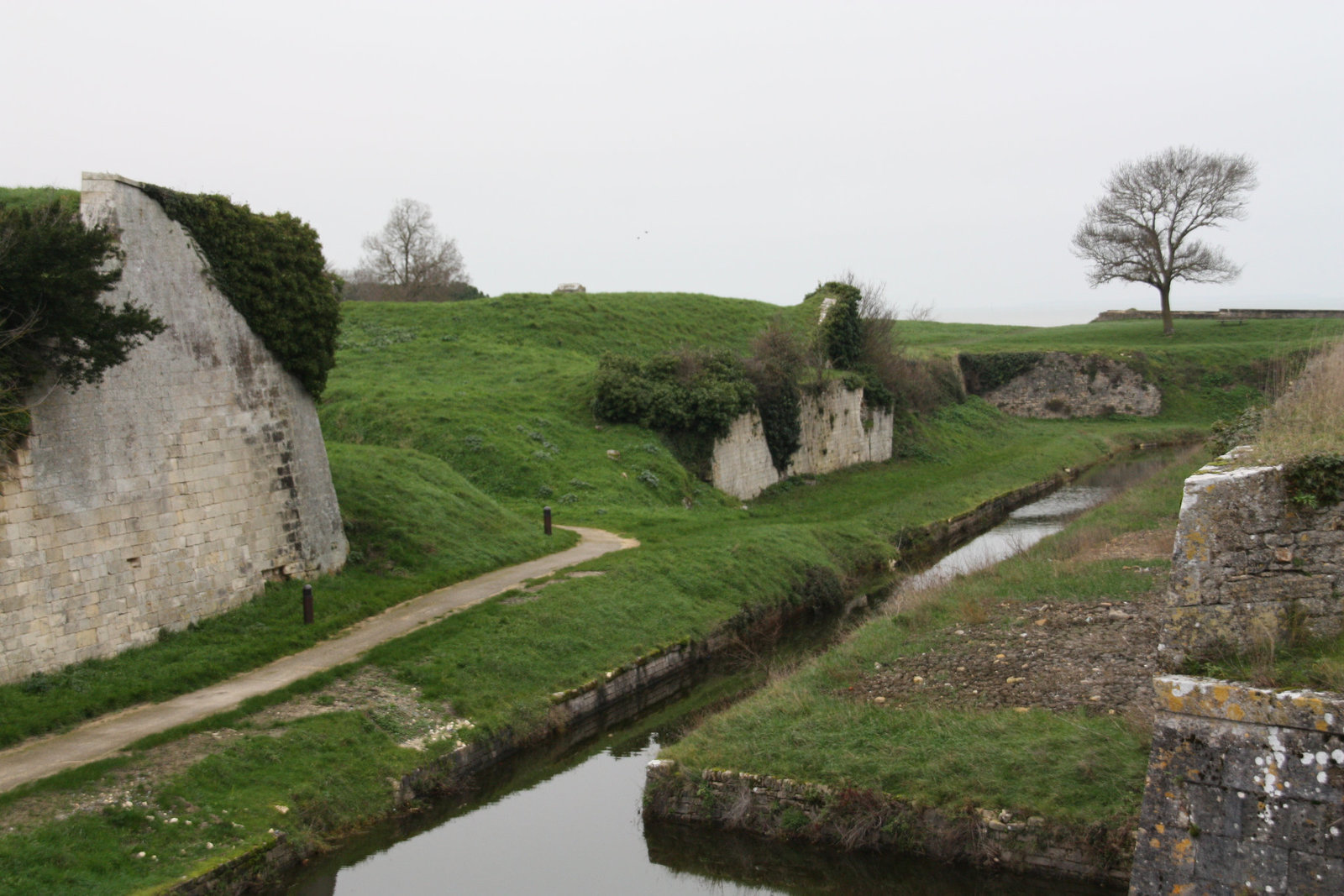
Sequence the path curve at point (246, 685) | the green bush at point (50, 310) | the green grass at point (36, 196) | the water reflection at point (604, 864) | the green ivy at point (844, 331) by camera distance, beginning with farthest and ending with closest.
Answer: the green ivy at point (844, 331) < the green grass at point (36, 196) < the green bush at point (50, 310) < the path curve at point (246, 685) < the water reflection at point (604, 864)

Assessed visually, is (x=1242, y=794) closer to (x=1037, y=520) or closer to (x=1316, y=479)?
(x=1316, y=479)

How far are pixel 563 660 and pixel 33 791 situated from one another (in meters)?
7.16

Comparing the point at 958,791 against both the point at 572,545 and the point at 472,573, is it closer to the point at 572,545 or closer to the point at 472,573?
the point at 472,573

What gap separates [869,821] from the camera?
386 inches

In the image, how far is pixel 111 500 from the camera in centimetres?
1290

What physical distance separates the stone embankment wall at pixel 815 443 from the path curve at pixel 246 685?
36.2 feet

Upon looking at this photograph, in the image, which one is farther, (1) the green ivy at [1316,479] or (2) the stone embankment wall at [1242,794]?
(1) the green ivy at [1316,479]

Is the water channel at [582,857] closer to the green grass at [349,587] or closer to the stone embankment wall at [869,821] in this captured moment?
the stone embankment wall at [869,821]

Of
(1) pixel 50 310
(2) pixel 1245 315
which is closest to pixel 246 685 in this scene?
(1) pixel 50 310

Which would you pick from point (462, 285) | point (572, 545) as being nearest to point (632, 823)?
point (572, 545)

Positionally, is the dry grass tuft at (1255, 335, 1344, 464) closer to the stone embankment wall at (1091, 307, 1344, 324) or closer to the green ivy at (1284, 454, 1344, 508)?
the green ivy at (1284, 454, 1344, 508)

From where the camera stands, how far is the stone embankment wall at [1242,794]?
6.00 m

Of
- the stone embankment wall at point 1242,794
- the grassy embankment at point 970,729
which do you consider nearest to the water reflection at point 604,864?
the grassy embankment at point 970,729

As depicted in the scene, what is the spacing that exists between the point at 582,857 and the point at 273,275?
1040 cm
